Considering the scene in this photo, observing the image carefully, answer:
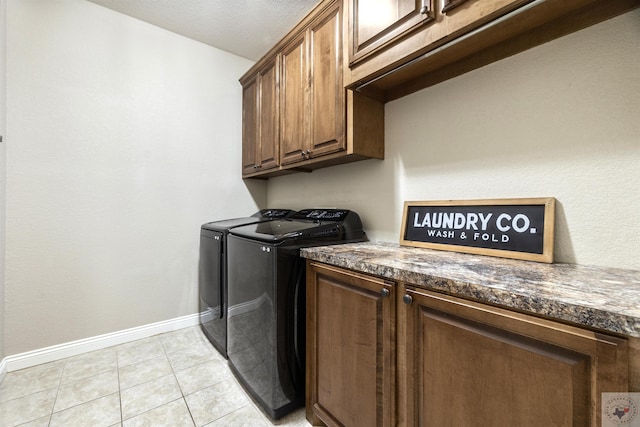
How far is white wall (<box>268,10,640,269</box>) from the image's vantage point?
944 mm

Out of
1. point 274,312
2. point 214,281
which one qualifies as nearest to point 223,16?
point 214,281

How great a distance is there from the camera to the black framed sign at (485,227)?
1071mm

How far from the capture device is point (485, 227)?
4.04 ft

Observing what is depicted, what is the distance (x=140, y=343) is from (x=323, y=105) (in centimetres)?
237

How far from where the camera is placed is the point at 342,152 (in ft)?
5.31

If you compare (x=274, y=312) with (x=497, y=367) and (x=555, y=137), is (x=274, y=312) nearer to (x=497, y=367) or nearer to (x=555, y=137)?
(x=497, y=367)

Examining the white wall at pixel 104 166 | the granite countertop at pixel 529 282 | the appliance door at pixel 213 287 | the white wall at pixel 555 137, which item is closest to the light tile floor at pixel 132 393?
the appliance door at pixel 213 287

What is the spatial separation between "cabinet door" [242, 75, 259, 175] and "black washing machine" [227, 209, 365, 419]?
1157 mm

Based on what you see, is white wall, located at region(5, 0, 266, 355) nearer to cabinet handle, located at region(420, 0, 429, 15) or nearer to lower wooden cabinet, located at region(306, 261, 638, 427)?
lower wooden cabinet, located at region(306, 261, 638, 427)

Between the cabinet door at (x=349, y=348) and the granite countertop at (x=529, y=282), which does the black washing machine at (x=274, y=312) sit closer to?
the cabinet door at (x=349, y=348)

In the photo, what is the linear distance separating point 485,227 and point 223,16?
2.46 meters

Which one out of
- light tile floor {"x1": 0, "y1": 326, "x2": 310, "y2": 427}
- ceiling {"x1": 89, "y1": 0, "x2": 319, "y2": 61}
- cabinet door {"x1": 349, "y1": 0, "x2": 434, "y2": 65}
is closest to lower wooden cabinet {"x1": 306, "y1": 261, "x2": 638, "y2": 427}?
light tile floor {"x1": 0, "y1": 326, "x2": 310, "y2": 427}

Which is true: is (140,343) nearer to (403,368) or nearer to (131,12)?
(403,368)

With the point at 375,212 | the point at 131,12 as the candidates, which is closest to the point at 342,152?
the point at 375,212
